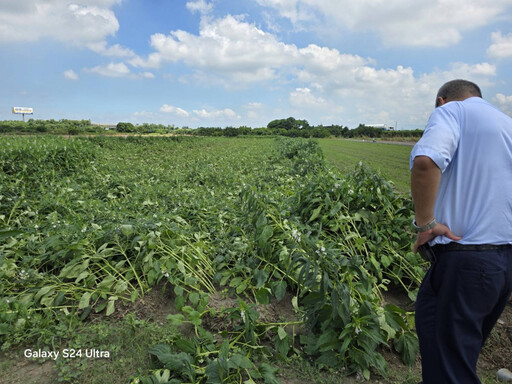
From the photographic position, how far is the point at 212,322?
8.68ft

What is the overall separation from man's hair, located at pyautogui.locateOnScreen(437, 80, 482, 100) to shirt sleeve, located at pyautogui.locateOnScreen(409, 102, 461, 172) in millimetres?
263

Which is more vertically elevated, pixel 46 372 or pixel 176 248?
pixel 176 248

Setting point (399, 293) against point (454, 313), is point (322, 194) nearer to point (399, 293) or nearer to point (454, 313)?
point (399, 293)

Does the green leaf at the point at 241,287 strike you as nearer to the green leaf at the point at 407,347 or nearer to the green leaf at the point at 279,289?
the green leaf at the point at 279,289

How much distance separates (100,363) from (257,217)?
1.77m

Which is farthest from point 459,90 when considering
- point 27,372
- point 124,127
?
point 124,127

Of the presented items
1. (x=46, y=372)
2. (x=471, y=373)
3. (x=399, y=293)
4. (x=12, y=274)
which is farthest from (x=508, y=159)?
(x=12, y=274)

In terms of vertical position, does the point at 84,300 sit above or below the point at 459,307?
below

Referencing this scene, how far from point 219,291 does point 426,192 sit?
86.6 inches

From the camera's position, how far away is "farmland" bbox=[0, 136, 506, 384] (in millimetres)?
2199

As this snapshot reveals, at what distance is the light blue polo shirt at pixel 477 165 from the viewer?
162 centimetres

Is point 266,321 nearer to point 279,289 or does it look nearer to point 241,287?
point 279,289

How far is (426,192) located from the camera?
1660mm

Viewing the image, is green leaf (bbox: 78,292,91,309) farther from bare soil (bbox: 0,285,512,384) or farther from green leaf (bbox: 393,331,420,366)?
green leaf (bbox: 393,331,420,366)
